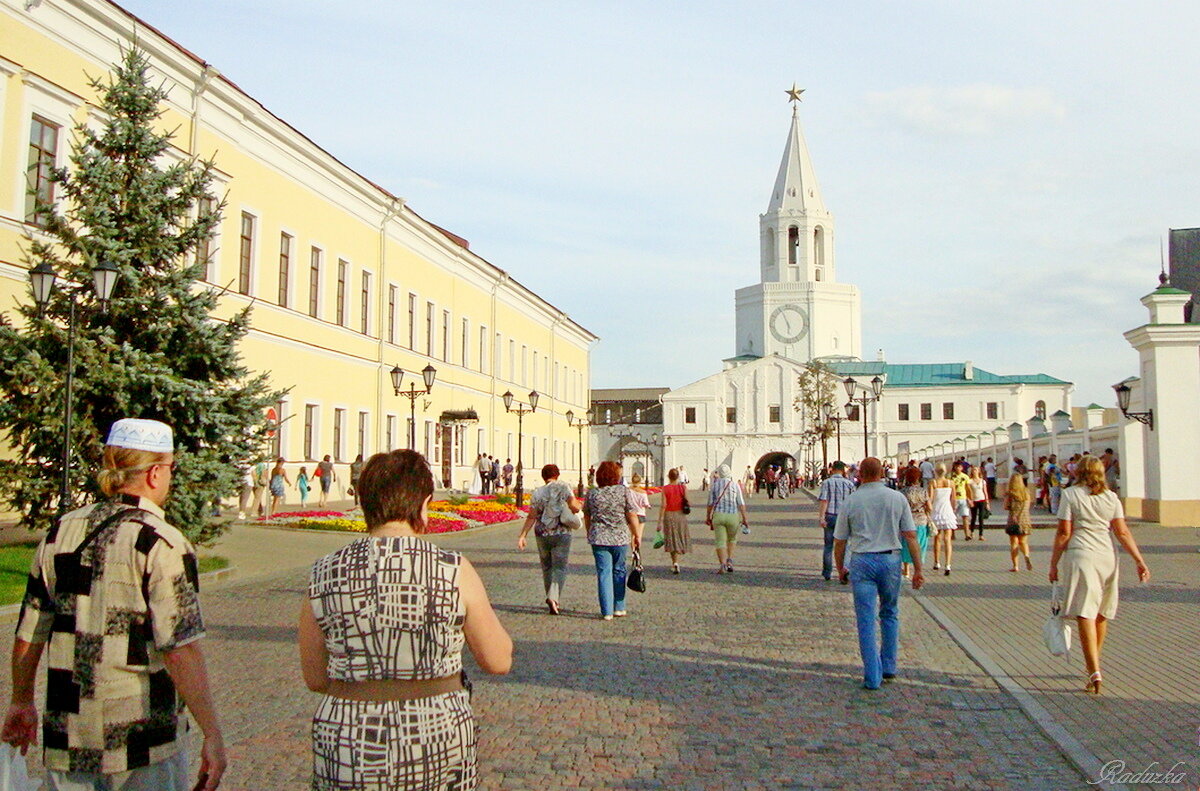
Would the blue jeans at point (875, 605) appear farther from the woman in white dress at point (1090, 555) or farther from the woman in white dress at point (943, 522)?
the woman in white dress at point (943, 522)

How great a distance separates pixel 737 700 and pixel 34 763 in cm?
459

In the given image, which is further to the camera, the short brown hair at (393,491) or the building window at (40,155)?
the building window at (40,155)

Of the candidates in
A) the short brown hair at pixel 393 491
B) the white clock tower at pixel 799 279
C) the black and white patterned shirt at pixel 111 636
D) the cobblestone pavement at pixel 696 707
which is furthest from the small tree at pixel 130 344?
the white clock tower at pixel 799 279

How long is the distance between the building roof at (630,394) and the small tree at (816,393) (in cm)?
2378

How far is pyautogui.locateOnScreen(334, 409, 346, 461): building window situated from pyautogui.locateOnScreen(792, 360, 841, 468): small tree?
38.6 m

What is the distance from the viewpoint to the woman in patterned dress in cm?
317

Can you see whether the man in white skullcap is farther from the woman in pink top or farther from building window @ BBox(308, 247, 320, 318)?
building window @ BBox(308, 247, 320, 318)

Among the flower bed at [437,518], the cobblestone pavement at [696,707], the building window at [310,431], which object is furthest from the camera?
the building window at [310,431]

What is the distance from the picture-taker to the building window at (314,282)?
36.4 metres

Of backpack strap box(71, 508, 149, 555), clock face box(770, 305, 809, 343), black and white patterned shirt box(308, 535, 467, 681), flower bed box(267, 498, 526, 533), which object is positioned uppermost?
clock face box(770, 305, 809, 343)

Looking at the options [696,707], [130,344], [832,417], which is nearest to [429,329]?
[832,417]

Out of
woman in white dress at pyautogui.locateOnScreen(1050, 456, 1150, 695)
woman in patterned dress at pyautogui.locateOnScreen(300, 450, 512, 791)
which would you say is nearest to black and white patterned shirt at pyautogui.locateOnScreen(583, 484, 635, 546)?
woman in white dress at pyautogui.locateOnScreen(1050, 456, 1150, 695)

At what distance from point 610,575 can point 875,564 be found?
4.26 metres

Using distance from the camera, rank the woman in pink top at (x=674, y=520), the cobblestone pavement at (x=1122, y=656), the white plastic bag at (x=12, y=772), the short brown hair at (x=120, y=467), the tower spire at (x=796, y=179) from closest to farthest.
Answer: the white plastic bag at (x=12, y=772)
the short brown hair at (x=120, y=467)
the cobblestone pavement at (x=1122, y=656)
the woman in pink top at (x=674, y=520)
the tower spire at (x=796, y=179)
